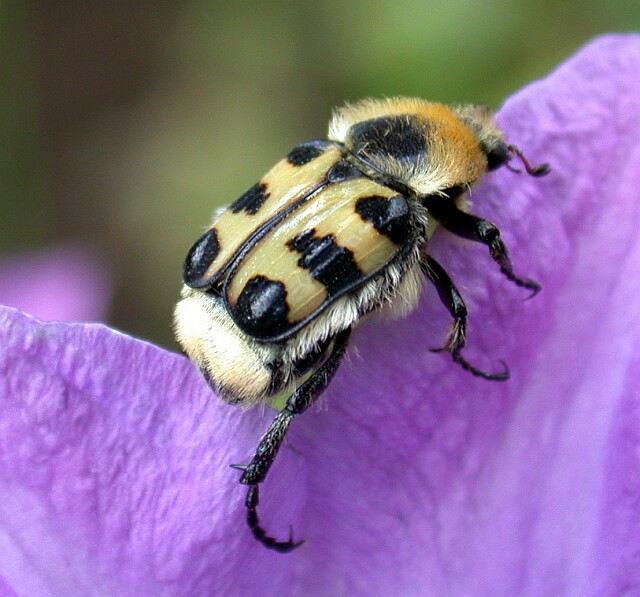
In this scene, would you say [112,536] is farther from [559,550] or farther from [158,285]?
[158,285]

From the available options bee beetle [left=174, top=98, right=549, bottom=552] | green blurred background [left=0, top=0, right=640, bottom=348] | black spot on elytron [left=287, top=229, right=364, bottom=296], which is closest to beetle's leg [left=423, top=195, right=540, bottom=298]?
bee beetle [left=174, top=98, right=549, bottom=552]

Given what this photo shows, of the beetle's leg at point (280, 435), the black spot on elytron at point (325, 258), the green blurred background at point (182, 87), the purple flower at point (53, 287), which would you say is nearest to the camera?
the beetle's leg at point (280, 435)

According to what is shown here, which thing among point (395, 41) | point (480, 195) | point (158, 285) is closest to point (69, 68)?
point (158, 285)

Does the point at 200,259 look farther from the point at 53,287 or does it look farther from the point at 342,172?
the point at 53,287

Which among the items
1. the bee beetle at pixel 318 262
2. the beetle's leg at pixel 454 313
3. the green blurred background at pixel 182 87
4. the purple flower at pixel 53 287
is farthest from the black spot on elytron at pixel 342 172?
the green blurred background at pixel 182 87

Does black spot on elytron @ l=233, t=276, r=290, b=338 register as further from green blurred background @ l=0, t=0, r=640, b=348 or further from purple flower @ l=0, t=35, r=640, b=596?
green blurred background @ l=0, t=0, r=640, b=348

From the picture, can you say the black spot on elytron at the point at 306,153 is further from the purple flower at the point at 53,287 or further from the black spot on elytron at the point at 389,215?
the purple flower at the point at 53,287

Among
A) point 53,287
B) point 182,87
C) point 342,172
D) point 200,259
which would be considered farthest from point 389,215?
point 182,87
